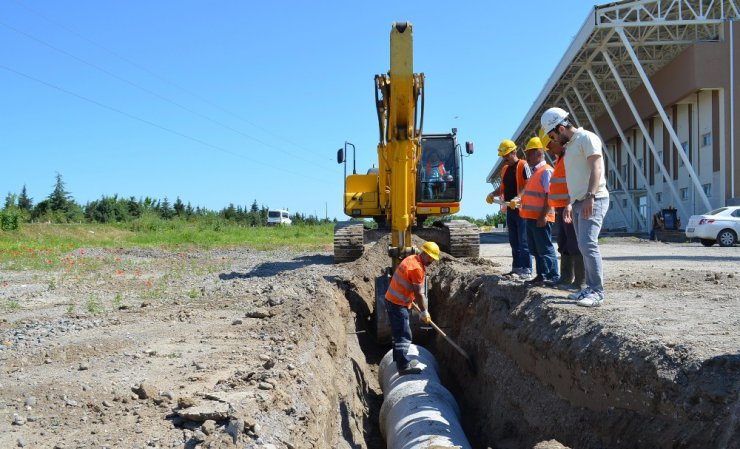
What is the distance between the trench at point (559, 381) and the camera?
327 centimetres

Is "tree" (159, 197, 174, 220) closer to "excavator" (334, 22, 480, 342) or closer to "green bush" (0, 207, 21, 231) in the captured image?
"green bush" (0, 207, 21, 231)

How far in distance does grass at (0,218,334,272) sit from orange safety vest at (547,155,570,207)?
34.0ft

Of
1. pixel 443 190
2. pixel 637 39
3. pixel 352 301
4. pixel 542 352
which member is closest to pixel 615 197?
pixel 637 39

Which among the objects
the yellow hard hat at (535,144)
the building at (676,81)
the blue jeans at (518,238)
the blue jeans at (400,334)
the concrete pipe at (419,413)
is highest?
the building at (676,81)

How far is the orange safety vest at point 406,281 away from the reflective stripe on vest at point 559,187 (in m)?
1.49

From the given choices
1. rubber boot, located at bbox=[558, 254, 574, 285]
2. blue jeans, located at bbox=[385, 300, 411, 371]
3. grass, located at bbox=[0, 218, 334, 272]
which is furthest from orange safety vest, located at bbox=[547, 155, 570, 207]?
grass, located at bbox=[0, 218, 334, 272]

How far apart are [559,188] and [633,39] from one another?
23734 mm

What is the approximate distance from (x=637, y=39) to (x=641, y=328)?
2562 centimetres

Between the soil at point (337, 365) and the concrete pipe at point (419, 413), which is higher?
the soil at point (337, 365)

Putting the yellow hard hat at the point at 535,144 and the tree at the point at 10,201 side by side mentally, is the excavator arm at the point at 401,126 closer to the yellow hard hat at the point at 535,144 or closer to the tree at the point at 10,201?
the yellow hard hat at the point at 535,144

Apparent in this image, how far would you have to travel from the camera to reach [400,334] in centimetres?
682

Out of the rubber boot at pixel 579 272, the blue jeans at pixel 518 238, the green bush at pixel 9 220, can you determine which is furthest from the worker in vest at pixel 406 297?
the green bush at pixel 9 220

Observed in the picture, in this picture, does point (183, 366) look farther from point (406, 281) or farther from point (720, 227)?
point (720, 227)

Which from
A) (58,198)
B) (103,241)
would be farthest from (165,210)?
(103,241)
